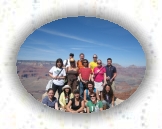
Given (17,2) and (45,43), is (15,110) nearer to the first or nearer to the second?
(45,43)

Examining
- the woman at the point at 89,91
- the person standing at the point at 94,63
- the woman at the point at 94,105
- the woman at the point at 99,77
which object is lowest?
the woman at the point at 94,105

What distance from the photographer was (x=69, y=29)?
211 cm

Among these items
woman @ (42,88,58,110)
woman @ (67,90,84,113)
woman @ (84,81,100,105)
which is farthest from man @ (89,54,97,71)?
woman @ (42,88,58,110)

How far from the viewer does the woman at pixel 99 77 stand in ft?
7.09

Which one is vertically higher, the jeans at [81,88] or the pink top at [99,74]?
the pink top at [99,74]

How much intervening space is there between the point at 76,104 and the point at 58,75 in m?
0.25

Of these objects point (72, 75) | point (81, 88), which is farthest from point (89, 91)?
point (72, 75)

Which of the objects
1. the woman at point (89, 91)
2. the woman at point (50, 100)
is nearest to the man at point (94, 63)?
the woman at point (89, 91)

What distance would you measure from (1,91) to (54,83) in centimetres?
39

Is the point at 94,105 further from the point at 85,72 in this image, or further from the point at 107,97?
the point at 85,72

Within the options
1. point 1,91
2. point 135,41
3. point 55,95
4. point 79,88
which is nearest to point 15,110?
point 1,91

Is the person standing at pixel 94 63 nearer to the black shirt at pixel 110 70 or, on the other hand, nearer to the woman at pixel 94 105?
the black shirt at pixel 110 70

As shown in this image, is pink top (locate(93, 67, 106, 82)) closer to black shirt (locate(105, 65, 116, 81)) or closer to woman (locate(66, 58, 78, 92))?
black shirt (locate(105, 65, 116, 81))

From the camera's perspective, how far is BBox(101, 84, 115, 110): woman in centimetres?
213
